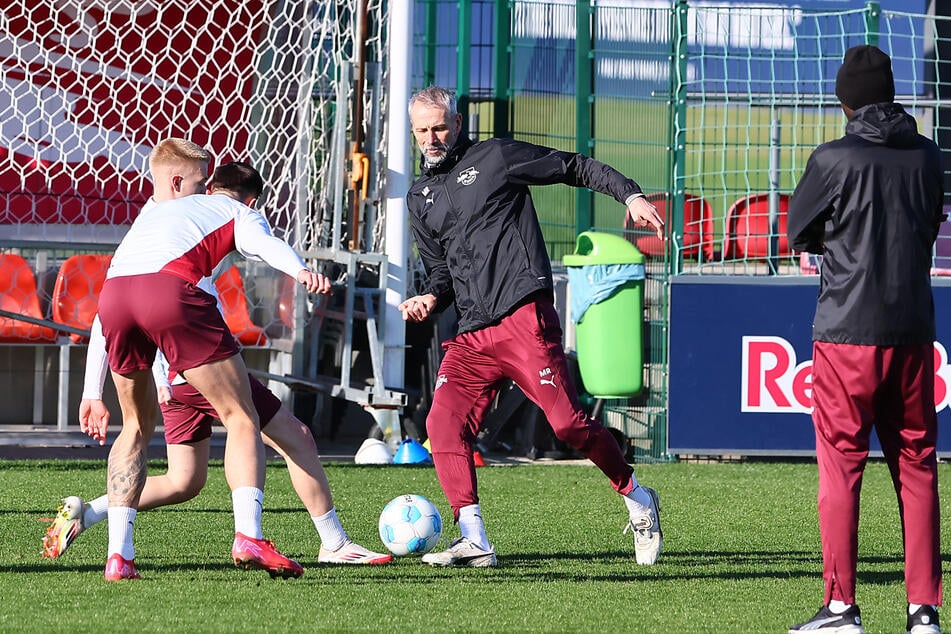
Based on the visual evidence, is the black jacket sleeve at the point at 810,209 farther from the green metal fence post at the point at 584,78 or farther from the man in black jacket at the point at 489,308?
the green metal fence post at the point at 584,78

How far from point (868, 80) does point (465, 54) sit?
24.6 ft

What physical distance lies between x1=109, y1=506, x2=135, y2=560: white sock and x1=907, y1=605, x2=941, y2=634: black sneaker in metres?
2.61

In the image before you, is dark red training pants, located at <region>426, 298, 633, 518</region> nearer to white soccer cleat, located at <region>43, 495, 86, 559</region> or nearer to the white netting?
white soccer cleat, located at <region>43, 495, 86, 559</region>

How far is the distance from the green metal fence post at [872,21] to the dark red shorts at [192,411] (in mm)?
6634

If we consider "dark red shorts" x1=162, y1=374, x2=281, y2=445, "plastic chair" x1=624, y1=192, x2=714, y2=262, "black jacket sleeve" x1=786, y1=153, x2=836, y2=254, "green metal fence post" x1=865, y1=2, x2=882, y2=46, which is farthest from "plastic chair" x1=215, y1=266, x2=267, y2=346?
"black jacket sleeve" x1=786, y1=153, x2=836, y2=254

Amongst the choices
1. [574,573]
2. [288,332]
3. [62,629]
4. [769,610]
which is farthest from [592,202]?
[62,629]

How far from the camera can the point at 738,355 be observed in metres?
10.3

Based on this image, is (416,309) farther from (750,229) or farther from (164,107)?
(164,107)

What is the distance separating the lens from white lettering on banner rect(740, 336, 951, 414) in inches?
406

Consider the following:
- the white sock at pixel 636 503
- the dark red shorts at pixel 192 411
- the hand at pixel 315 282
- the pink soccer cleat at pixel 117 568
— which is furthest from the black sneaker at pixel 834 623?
the pink soccer cleat at pixel 117 568

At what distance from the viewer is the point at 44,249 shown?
10.7m

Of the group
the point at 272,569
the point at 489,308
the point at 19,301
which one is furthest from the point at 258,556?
the point at 19,301

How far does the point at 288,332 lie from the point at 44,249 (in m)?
1.88

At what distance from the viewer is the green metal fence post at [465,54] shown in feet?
37.6
